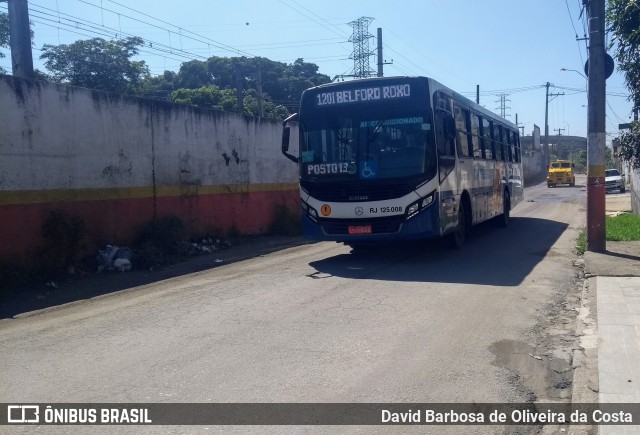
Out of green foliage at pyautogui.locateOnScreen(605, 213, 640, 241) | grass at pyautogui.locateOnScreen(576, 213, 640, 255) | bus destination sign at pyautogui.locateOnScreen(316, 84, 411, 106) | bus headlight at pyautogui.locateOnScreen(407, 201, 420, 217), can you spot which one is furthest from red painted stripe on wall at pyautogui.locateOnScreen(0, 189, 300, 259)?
green foliage at pyautogui.locateOnScreen(605, 213, 640, 241)

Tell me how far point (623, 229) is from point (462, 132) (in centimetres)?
548

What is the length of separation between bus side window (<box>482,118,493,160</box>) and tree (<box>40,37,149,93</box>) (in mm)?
21937

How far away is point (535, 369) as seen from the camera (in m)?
6.12

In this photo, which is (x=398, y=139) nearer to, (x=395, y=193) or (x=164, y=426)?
(x=395, y=193)

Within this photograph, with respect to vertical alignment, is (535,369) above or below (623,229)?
below

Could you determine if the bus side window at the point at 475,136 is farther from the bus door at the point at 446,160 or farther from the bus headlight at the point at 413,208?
the bus headlight at the point at 413,208

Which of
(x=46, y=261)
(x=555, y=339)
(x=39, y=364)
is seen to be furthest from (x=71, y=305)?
(x=555, y=339)

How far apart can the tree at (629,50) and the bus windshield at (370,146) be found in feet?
12.2

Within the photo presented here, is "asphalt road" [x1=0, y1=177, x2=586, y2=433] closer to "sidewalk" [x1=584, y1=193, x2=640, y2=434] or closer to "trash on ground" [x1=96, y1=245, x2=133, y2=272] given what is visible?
"sidewalk" [x1=584, y1=193, x2=640, y2=434]

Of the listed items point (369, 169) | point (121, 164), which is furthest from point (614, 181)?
point (121, 164)

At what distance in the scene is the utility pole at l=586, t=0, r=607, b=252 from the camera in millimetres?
12594

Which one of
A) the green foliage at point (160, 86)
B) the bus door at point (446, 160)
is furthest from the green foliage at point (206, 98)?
the bus door at point (446, 160)

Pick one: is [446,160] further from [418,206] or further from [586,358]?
[586,358]

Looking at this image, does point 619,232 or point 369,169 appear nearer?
point 369,169
